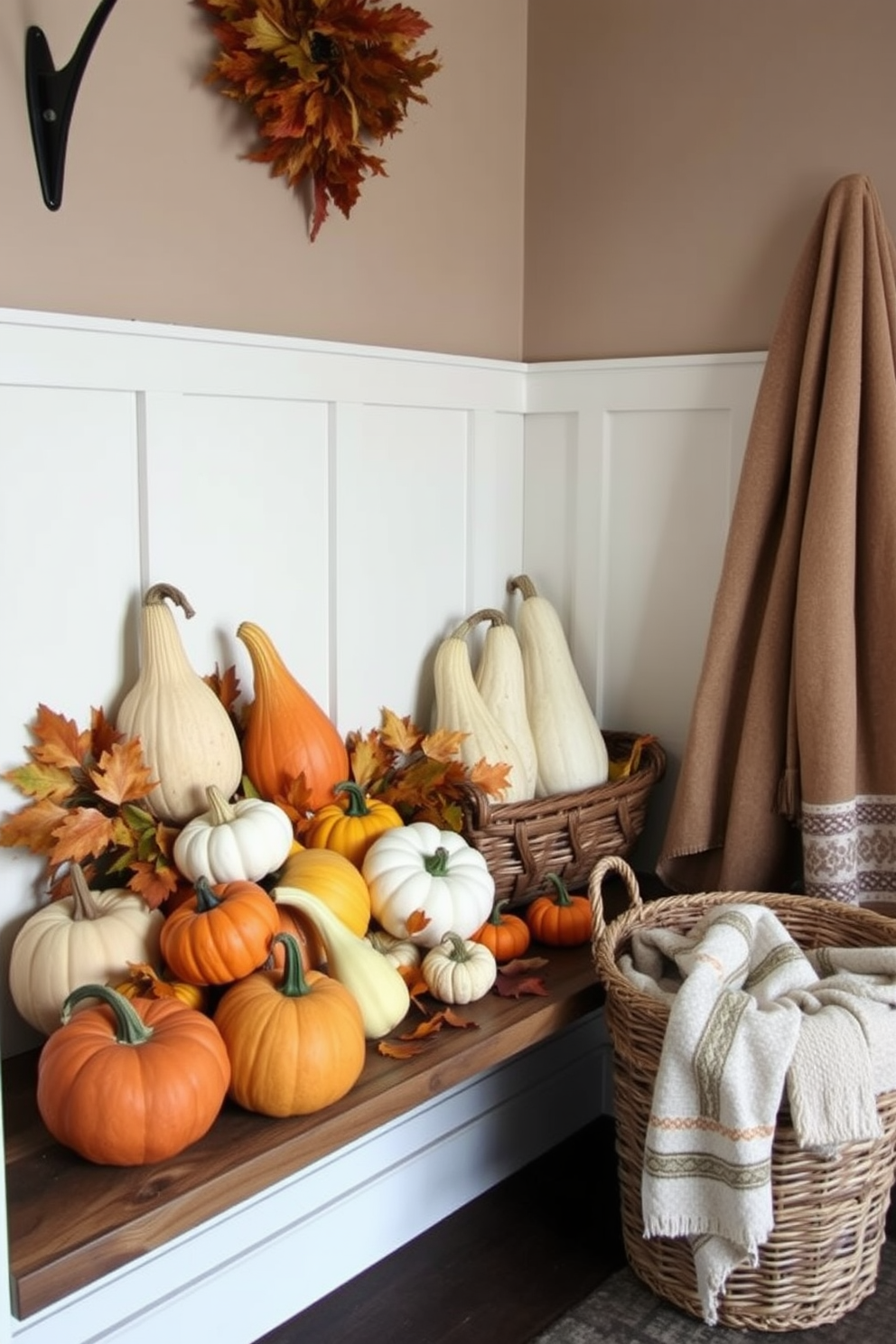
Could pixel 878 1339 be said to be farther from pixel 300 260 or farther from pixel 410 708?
pixel 300 260

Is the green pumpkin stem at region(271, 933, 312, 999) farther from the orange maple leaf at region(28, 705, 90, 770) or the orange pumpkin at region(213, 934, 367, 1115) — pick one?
the orange maple leaf at region(28, 705, 90, 770)

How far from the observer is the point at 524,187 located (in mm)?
2254

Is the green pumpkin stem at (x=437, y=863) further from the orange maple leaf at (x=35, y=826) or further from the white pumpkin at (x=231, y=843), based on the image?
the orange maple leaf at (x=35, y=826)

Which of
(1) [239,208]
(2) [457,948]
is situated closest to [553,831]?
(2) [457,948]

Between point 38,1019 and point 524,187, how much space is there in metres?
1.51

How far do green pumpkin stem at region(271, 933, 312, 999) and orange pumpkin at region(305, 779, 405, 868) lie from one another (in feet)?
0.90

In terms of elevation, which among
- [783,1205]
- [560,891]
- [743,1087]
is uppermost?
[560,891]

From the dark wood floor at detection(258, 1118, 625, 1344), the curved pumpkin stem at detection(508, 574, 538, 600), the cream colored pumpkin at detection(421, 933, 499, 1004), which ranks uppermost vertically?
the curved pumpkin stem at detection(508, 574, 538, 600)

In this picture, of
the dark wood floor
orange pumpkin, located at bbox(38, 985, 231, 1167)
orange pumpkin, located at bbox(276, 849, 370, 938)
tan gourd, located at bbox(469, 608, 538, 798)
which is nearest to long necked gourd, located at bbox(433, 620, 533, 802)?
tan gourd, located at bbox(469, 608, 538, 798)

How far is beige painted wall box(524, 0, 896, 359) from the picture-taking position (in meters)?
1.91

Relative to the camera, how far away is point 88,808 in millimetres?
1562

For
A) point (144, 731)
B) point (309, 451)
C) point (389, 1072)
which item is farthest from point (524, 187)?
point (389, 1072)

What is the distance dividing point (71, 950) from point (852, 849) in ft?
3.35

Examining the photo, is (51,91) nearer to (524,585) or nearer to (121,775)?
(121,775)
